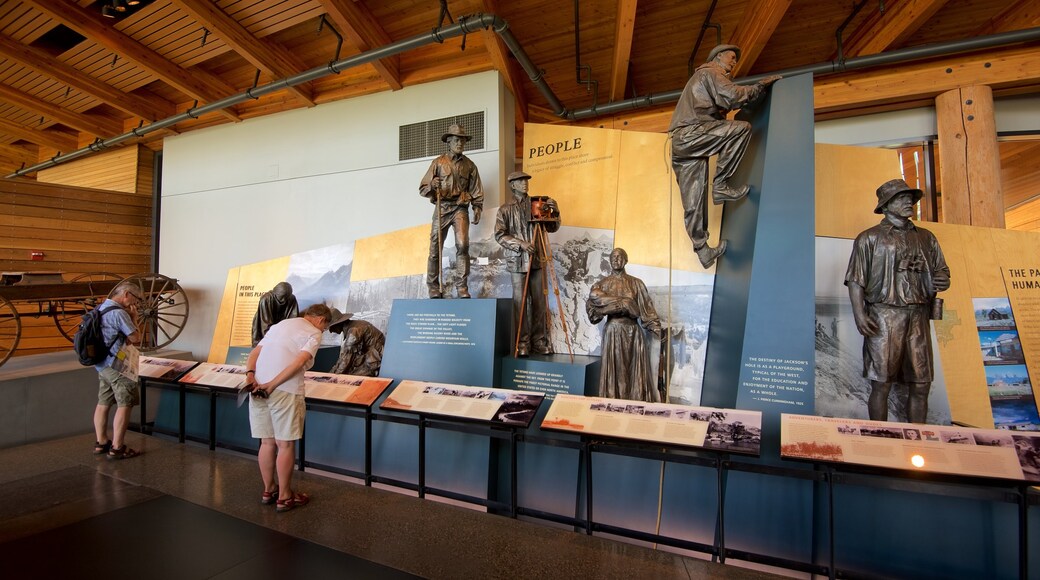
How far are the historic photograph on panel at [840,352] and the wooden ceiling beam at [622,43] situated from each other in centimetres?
310

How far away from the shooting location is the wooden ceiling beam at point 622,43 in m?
4.75

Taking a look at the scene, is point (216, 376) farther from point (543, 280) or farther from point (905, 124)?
point (905, 124)

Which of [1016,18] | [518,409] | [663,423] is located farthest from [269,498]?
[1016,18]

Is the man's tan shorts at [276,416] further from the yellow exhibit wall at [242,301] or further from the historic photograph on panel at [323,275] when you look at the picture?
the yellow exhibit wall at [242,301]

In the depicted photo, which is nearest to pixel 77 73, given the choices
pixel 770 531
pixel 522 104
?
pixel 522 104

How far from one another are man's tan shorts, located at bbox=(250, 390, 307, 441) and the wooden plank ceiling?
4.50m

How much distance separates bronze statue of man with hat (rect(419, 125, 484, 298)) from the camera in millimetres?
4727

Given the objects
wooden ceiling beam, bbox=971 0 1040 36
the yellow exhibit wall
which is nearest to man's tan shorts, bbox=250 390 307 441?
the yellow exhibit wall

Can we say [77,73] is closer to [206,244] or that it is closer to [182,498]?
[206,244]

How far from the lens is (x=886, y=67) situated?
538 centimetres

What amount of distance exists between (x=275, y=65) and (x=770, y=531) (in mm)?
7702

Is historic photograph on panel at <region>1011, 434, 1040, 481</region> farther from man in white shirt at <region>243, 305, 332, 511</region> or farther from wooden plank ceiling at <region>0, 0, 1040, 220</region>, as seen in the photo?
wooden plank ceiling at <region>0, 0, 1040, 220</region>

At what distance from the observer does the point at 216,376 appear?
4371mm

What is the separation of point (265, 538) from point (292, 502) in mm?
417
